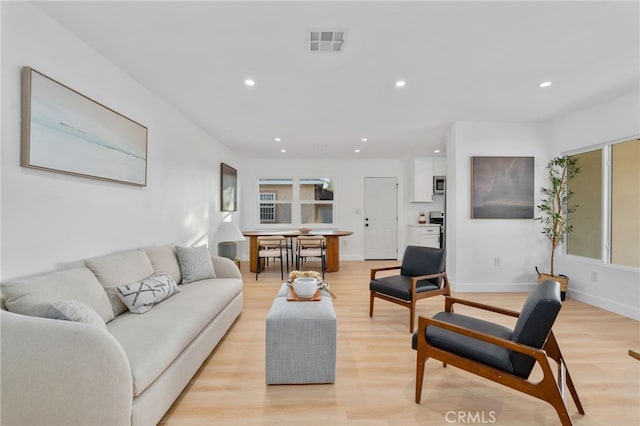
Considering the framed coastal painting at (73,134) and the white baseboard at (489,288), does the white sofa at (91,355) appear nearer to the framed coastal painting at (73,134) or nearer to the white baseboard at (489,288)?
the framed coastal painting at (73,134)

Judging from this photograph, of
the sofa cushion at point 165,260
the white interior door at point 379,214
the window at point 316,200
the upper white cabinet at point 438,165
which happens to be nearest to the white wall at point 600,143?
the upper white cabinet at point 438,165

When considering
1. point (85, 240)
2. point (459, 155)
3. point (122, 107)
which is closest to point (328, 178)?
point (459, 155)

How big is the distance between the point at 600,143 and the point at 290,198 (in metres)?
5.48

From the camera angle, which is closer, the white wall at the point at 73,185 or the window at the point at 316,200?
the white wall at the point at 73,185

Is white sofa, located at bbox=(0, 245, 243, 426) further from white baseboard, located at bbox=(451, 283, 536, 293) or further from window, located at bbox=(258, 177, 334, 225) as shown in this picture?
window, located at bbox=(258, 177, 334, 225)

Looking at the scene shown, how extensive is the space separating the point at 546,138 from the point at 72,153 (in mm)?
5617

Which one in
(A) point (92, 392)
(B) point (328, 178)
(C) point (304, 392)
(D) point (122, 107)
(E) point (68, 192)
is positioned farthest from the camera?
(B) point (328, 178)

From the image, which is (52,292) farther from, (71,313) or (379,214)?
(379,214)

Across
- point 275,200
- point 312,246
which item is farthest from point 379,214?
point 275,200

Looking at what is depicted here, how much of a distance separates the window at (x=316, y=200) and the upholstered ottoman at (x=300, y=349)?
4.91 meters

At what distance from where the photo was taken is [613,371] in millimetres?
2033

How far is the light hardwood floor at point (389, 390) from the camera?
1579 mm

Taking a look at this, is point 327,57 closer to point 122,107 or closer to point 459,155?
point 122,107

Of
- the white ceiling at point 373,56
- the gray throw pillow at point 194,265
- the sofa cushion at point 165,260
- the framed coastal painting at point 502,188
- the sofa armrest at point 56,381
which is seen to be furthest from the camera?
the framed coastal painting at point 502,188
